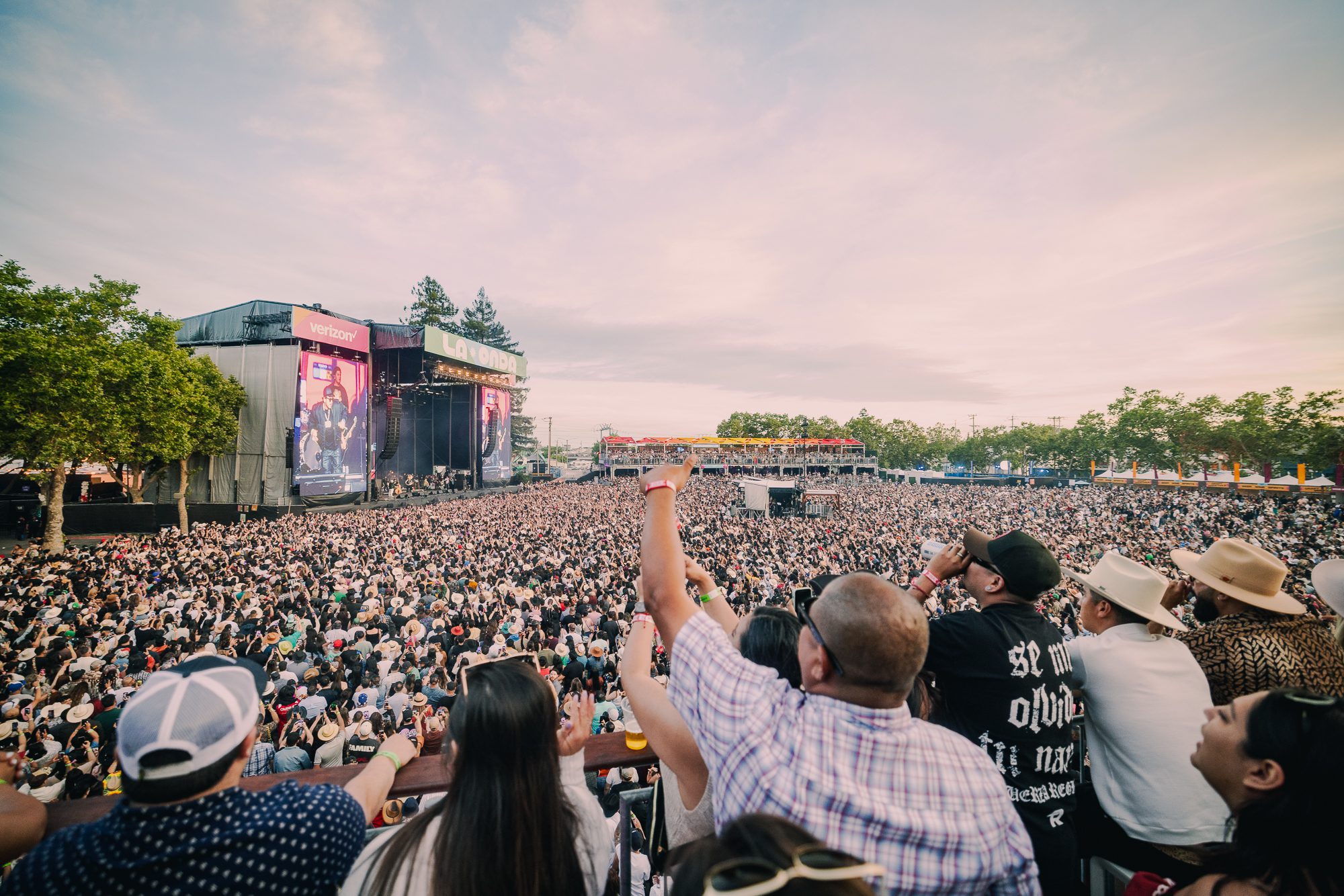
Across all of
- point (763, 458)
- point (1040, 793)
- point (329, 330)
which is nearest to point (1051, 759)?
point (1040, 793)

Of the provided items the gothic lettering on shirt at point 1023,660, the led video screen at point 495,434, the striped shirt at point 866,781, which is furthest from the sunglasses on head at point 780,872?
the led video screen at point 495,434

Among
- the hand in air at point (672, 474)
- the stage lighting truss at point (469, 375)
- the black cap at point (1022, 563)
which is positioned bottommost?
the black cap at point (1022, 563)

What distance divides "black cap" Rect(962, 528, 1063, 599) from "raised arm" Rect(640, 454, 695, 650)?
1113 mm

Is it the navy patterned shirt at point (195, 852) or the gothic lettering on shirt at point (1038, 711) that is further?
the gothic lettering on shirt at point (1038, 711)

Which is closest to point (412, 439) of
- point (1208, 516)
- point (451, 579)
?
point (451, 579)

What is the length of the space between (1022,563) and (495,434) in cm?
3930

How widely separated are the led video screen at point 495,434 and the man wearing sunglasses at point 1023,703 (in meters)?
38.3

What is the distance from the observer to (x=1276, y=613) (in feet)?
6.99

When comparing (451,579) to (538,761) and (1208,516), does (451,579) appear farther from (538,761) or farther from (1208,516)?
(1208,516)

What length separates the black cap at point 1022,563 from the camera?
1.86 metres

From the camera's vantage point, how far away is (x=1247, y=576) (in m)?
2.14

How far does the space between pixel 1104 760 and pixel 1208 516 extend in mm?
33400

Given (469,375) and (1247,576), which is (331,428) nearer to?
(469,375)

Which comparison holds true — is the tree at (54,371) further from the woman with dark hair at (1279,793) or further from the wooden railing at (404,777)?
the woman with dark hair at (1279,793)
